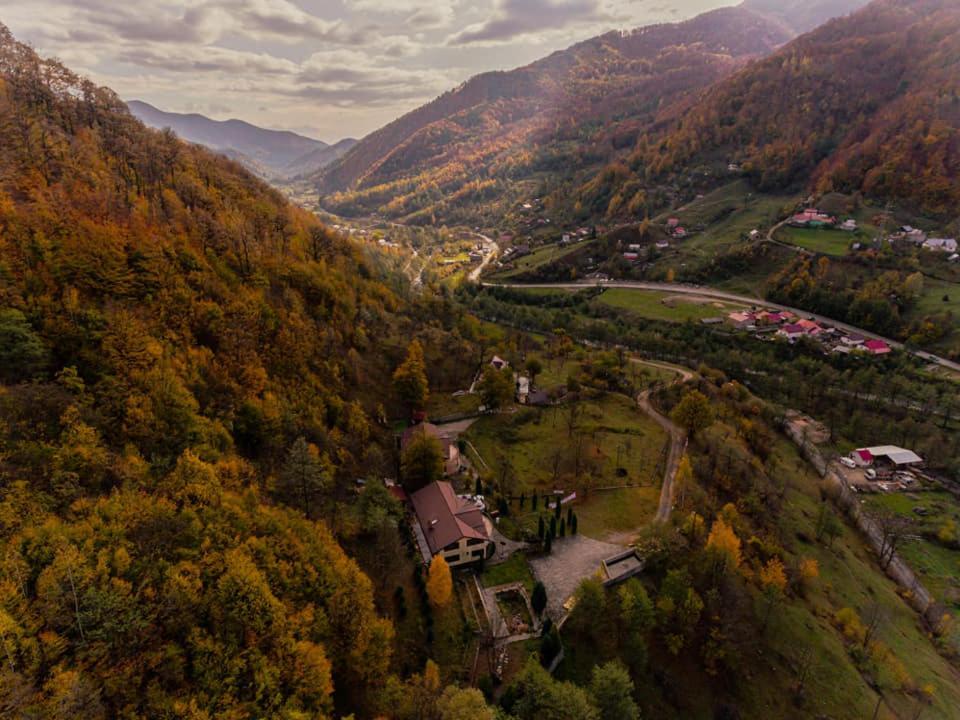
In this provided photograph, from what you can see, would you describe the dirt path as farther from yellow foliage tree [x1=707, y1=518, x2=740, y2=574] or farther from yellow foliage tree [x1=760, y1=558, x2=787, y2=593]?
yellow foliage tree [x1=760, y1=558, x2=787, y2=593]

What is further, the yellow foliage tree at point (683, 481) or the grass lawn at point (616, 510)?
the yellow foliage tree at point (683, 481)


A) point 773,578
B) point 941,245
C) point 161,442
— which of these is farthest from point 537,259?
point 161,442

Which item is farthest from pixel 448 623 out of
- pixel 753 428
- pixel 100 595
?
pixel 753 428

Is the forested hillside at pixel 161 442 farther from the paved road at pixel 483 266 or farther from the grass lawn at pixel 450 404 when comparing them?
the paved road at pixel 483 266

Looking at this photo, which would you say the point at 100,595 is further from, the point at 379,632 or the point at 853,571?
the point at 853,571

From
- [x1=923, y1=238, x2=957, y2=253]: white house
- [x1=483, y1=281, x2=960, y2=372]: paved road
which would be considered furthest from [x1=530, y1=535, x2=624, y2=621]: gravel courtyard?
[x1=923, y1=238, x2=957, y2=253]: white house

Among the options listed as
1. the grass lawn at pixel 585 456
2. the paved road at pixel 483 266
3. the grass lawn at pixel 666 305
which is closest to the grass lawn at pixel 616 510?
the grass lawn at pixel 585 456
